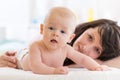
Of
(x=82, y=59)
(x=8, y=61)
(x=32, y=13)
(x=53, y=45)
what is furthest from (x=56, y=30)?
(x=32, y=13)

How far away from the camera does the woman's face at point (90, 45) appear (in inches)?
50.1

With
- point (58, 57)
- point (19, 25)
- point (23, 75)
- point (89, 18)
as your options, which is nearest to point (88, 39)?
point (58, 57)

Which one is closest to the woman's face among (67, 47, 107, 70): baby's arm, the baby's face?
(67, 47, 107, 70): baby's arm

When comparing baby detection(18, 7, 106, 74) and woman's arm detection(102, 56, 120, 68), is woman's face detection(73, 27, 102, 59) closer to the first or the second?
woman's arm detection(102, 56, 120, 68)

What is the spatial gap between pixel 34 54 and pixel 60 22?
146 mm

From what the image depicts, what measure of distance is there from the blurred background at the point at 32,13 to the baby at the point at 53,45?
167cm

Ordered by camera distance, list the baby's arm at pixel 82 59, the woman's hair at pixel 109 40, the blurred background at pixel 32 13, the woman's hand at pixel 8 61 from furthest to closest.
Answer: the blurred background at pixel 32 13
the woman's hair at pixel 109 40
the woman's hand at pixel 8 61
the baby's arm at pixel 82 59

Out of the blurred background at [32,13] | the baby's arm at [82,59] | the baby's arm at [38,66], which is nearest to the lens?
the baby's arm at [38,66]

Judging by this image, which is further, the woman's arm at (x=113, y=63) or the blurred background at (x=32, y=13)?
the blurred background at (x=32, y=13)

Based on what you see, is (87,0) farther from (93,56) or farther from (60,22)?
(60,22)

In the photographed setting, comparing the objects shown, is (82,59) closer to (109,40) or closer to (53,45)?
(53,45)

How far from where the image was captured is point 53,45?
3.23 ft

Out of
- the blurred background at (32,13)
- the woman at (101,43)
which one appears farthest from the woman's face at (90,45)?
the blurred background at (32,13)

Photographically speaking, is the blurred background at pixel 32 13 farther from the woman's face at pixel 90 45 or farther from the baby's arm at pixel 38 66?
the baby's arm at pixel 38 66
